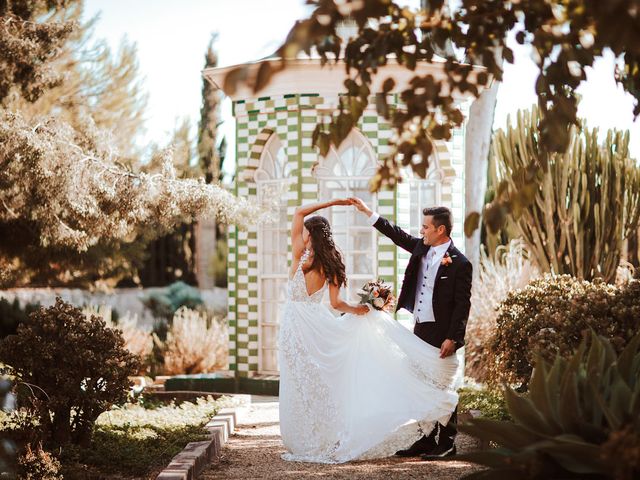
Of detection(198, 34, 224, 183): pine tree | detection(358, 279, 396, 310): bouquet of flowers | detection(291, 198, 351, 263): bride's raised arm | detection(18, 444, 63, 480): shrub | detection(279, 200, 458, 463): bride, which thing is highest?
detection(198, 34, 224, 183): pine tree

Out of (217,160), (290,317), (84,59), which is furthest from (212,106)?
(290,317)

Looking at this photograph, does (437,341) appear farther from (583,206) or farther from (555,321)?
(583,206)

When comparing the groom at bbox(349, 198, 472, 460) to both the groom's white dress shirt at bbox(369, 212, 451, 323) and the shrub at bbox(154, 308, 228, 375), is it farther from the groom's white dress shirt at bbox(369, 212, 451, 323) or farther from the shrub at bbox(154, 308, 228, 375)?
the shrub at bbox(154, 308, 228, 375)

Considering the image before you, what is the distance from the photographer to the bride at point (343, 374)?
734 centimetres

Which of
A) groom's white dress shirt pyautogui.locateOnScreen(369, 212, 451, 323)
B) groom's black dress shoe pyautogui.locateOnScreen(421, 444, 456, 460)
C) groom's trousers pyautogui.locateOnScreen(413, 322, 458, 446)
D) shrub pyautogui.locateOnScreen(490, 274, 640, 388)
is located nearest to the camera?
groom's black dress shoe pyautogui.locateOnScreen(421, 444, 456, 460)

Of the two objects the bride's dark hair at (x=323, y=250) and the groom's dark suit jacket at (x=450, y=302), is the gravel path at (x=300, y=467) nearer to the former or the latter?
the groom's dark suit jacket at (x=450, y=302)

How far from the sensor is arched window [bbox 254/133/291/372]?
12.7 metres

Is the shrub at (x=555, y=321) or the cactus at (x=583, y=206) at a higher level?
the cactus at (x=583, y=206)

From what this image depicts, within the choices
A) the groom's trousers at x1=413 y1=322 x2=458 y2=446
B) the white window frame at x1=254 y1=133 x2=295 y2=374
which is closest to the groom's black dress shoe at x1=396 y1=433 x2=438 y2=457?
the groom's trousers at x1=413 y1=322 x2=458 y2=446

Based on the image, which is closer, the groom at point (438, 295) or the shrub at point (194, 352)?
the groom at point (438, 295)

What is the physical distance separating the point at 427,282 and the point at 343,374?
1.08 metres

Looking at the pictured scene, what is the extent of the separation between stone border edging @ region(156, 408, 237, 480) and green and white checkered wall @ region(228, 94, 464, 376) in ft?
10.9

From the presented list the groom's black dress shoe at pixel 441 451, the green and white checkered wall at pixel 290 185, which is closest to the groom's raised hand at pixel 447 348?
the groom's black dress shoe at pixel 441 451

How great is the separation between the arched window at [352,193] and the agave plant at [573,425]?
7.64 metres
